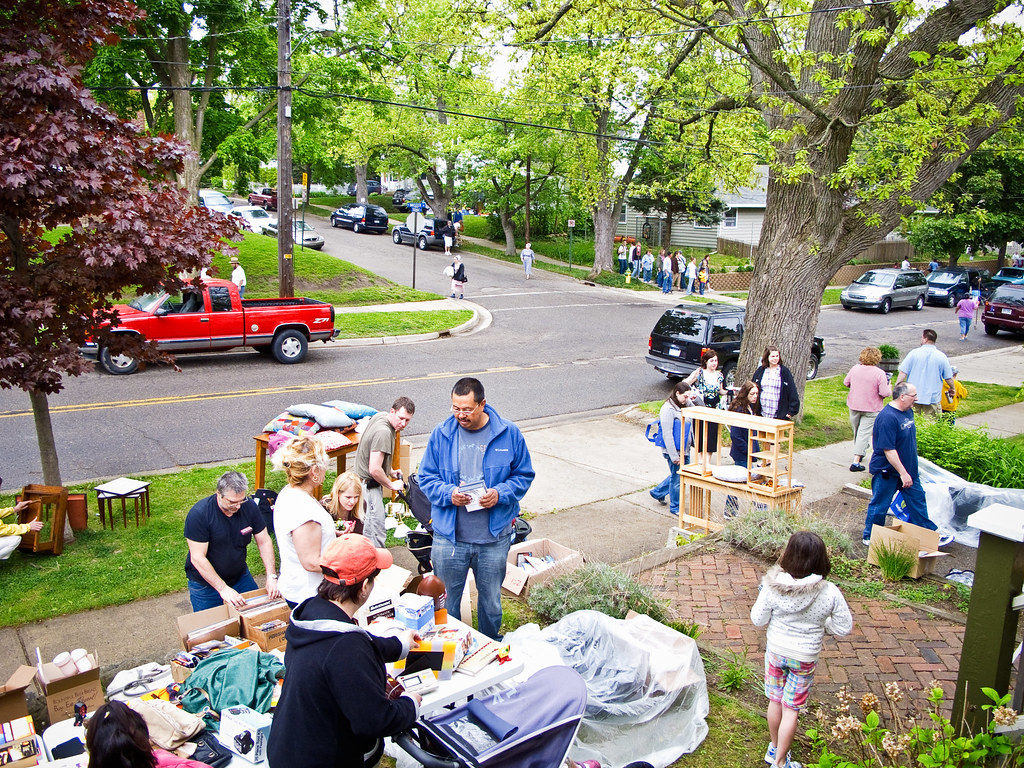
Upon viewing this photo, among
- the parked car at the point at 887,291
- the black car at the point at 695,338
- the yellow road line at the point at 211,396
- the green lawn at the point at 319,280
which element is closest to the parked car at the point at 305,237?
the green lawn at the point at 319,280

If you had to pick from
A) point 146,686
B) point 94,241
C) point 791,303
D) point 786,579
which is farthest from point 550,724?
point 791,303

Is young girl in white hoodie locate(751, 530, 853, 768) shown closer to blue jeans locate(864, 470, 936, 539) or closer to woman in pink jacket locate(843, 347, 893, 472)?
blue jeans locate(864, 470, 936, 539)

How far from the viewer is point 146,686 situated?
5.00 metres

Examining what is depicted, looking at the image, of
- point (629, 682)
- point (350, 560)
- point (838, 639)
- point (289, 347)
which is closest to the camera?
point (350, 560)

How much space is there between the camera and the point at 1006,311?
26.6 metres

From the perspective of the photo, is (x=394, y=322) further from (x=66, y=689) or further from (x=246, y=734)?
(x=246, y=734)

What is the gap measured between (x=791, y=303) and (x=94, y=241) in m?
9.87

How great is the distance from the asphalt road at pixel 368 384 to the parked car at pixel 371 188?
3852 centimetres

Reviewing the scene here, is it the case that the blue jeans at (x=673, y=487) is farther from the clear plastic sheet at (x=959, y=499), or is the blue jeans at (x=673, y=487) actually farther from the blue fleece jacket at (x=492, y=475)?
the blue fleece jacket at (x=492, y=475)

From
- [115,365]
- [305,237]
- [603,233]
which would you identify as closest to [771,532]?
[115,365]

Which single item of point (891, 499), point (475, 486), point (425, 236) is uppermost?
point (425, 236)

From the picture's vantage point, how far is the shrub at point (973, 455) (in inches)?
384

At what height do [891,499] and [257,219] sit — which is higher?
[257,219]

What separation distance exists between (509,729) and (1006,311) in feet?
91.7
